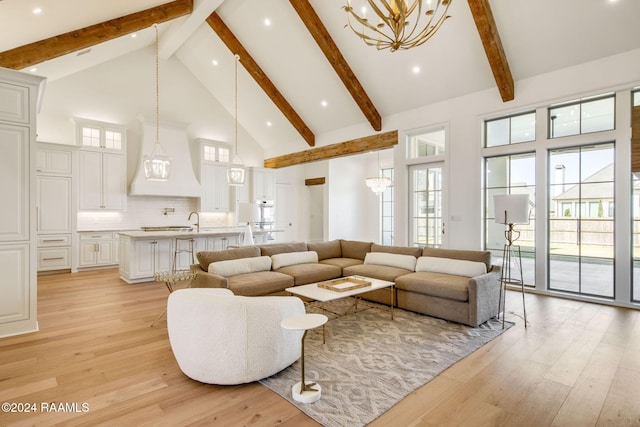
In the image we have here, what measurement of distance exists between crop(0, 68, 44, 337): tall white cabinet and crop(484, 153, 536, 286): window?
6.57 metres

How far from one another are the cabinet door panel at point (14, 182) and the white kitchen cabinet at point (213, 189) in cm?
526

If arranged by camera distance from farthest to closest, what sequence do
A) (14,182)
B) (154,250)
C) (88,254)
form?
(88,254) → (154,250) → (14,182)

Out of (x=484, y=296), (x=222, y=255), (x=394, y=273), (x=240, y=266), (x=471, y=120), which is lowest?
(x=484, y=296)

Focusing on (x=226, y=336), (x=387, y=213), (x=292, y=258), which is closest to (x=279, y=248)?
(x=292, y=258)

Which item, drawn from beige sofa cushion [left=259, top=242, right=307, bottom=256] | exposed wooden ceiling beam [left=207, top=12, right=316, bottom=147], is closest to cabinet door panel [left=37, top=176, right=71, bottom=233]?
exposed wooden ceiling beam [left=207, top=12, right=316, bottom=147]

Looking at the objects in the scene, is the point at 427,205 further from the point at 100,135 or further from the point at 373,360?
the point at 100,135

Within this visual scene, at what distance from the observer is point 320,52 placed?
668 centimetres

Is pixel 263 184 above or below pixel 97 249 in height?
above

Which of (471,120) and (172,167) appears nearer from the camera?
(471,120)

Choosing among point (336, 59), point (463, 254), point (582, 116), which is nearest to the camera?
point (463, 254)

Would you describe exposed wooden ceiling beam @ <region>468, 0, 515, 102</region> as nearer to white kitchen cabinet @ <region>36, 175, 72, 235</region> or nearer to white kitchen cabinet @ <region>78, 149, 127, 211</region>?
white kitchen cabinet @ <region>78, 149, 127, 211</region>

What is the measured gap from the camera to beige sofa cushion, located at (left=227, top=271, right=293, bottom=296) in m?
3.98

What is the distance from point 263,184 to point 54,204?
513cm

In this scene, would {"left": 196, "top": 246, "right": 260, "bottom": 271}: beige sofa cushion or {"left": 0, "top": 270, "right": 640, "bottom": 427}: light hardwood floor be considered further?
{"left": 196, "top": 246, "right": 260, "bottom": 271}: beige sofa cushion
